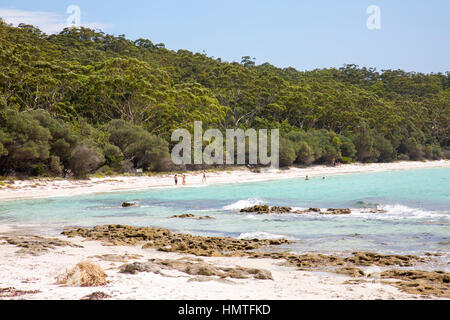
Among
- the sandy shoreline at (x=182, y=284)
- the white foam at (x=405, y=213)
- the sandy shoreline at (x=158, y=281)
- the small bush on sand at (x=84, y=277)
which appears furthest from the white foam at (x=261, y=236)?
the small bush on sand at (x=84, y=277)

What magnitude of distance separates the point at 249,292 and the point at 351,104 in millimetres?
72615

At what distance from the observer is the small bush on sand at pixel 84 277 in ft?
25.4

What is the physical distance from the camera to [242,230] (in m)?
17.1

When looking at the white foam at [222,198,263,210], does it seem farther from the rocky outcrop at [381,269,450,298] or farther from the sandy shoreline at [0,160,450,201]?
the rocky outcrop at [381,269,450,298]

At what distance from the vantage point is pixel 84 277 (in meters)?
7.75

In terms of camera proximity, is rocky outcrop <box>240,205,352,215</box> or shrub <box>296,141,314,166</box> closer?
rocky outcrop <box>240,205,352,215</box>

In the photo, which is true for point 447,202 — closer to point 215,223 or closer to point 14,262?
point 215,223

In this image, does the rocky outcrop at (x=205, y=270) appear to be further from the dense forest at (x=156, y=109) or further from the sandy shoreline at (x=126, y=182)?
the dense forest at (x=156, y=109)

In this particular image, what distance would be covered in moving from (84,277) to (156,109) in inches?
1698

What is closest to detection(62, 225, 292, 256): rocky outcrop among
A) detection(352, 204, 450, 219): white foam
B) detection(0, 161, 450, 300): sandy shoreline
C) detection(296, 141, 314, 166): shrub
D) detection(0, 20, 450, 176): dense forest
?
detection(0, 161, 450, 300): sandy shoreline

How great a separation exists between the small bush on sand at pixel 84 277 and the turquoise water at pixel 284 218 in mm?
6457

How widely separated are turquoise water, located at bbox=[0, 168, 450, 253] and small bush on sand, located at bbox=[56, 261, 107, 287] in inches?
254

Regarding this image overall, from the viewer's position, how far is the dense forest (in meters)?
35.8

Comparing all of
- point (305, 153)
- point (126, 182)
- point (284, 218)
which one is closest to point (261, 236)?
point (284, 218)
